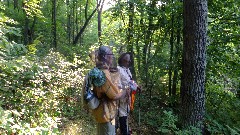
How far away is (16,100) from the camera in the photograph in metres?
5.52

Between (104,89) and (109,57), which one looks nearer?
(104,89)

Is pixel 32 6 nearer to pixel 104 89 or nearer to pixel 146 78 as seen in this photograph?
pixel 146 78

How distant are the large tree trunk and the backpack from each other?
257cm

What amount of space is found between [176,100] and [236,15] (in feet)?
10.7

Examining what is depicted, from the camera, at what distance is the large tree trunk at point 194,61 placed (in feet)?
17.7

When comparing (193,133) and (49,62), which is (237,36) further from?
(49,62)

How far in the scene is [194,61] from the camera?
5.49 meters

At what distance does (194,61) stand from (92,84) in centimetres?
266

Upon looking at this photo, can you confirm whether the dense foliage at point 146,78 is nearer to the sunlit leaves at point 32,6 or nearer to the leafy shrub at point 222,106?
the leafy shrub at point 222,106

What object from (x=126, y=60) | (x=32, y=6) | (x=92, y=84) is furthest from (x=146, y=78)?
(x=92, y=84)

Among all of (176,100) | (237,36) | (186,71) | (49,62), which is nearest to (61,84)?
(49,62)

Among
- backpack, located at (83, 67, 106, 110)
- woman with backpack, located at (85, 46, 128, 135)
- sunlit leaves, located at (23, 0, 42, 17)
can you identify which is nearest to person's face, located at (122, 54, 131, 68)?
woman with backpack, located at (85, 46, 128, 135)

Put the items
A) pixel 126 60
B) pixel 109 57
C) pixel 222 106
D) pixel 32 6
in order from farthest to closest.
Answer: pixel 32 6, pixel 222 106, pixel 126 60, pixel 109 57

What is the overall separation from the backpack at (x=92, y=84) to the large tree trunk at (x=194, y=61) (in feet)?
8.44
